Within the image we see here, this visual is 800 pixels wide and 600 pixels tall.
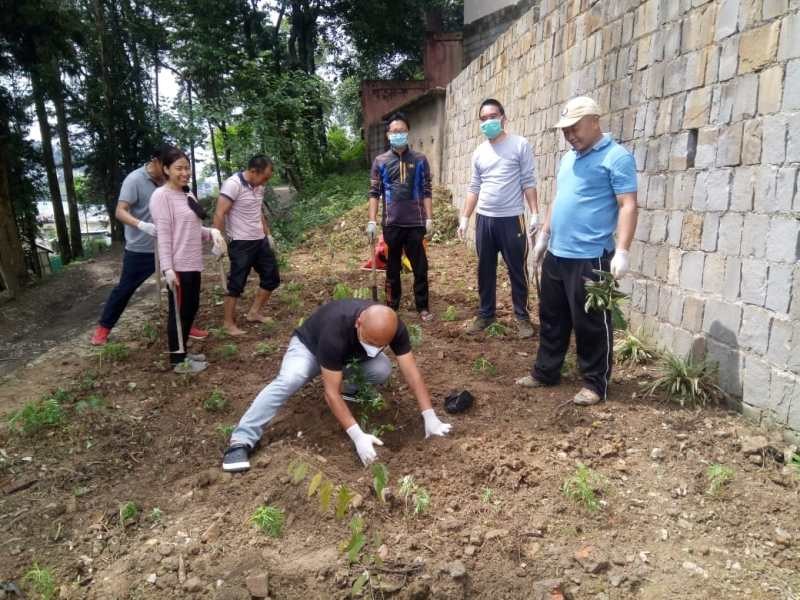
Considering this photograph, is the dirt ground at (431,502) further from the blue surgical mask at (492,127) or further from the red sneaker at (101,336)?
the blue surgical mask at (492,127)

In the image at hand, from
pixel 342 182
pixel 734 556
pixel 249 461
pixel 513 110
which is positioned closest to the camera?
pixel 734 556

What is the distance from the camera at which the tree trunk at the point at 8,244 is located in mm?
8953

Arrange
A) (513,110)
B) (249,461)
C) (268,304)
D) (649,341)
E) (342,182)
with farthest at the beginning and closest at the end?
(342,182), (513,110), (268,304), (649,341), (249,461)

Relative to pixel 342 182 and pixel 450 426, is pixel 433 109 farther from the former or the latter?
pixel 450 426

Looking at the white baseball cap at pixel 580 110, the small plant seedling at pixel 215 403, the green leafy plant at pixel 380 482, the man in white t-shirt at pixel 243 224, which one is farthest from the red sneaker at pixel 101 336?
the white baseball cap at pixel 580 110

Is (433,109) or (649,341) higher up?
(433,109)

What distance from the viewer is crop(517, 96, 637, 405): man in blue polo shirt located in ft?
10.3

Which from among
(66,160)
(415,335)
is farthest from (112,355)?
(66,160)

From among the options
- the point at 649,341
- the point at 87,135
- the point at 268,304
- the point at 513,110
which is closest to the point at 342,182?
the point at 87,135

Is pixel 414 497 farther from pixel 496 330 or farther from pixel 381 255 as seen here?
pixel 381 255

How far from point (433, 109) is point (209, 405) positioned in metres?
9.45

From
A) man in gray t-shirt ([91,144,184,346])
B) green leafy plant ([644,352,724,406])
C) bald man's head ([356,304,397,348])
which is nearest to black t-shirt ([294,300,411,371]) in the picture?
bald man's head ([356,304,397,348])

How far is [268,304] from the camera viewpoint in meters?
6.29

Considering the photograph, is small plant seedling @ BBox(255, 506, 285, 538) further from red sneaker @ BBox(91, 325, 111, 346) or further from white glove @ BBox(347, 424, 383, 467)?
red sneaker @ BBox(91, 325, 111, 346)
